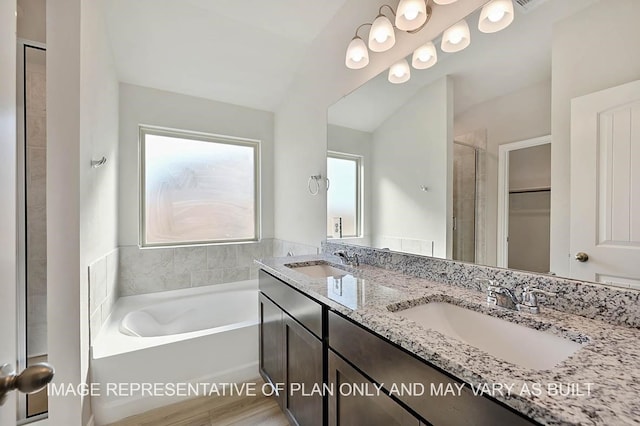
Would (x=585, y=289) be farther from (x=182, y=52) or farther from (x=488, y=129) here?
(x=182, y=52)

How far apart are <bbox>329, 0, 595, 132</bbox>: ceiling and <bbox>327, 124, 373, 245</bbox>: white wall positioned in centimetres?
29

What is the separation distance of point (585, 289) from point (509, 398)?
0.65m

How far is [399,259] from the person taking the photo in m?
1.64

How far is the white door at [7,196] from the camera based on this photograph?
537mm

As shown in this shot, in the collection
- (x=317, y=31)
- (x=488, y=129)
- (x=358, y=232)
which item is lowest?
(x=358, y=232)

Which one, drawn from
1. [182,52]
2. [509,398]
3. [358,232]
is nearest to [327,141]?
[358,232]

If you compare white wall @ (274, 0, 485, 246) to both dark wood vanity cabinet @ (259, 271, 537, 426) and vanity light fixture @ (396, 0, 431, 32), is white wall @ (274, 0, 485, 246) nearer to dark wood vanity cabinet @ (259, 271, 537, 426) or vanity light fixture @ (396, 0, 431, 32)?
vanity light fixture @ (396, 0, 431, 32)

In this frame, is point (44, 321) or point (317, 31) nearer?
point (44, 321)

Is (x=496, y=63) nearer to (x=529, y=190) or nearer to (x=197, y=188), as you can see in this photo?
(x=529, y=190)

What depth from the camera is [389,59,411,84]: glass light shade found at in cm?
163

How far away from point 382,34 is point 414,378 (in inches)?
68.8

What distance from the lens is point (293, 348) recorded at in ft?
4.72

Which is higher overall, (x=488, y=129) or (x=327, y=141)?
(x=327, y=141)

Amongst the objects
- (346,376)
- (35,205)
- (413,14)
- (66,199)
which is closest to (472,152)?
(413,14)
